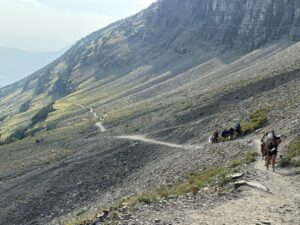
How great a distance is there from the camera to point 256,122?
59.0 metres

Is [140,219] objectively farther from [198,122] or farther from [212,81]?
[212,81]

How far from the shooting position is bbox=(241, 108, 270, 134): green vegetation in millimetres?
57719

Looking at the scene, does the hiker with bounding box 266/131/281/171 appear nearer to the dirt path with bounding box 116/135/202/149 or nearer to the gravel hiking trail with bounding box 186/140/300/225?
the gravel hiking trail with bounding box 186/140/300/225

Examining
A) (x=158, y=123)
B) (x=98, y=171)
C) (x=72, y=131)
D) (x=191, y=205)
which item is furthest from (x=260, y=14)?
(x=191, y=205)

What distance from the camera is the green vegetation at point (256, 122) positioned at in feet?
189

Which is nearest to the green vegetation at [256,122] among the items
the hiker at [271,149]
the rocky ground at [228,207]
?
the hiker at [271,149]

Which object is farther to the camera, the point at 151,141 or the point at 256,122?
the point at 151,141

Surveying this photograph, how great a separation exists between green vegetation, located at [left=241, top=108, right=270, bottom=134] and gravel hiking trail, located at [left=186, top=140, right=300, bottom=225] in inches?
1012

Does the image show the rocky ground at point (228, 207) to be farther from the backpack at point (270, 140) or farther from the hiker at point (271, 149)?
the backpack at point (270, 140)

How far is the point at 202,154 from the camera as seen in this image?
51.9 metres

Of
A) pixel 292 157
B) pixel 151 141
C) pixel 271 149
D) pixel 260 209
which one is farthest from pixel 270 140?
pixel 151 141

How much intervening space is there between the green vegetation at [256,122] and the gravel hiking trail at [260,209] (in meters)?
25.7

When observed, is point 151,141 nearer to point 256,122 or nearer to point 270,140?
point 256,122

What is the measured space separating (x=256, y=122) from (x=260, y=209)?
33.5 m
